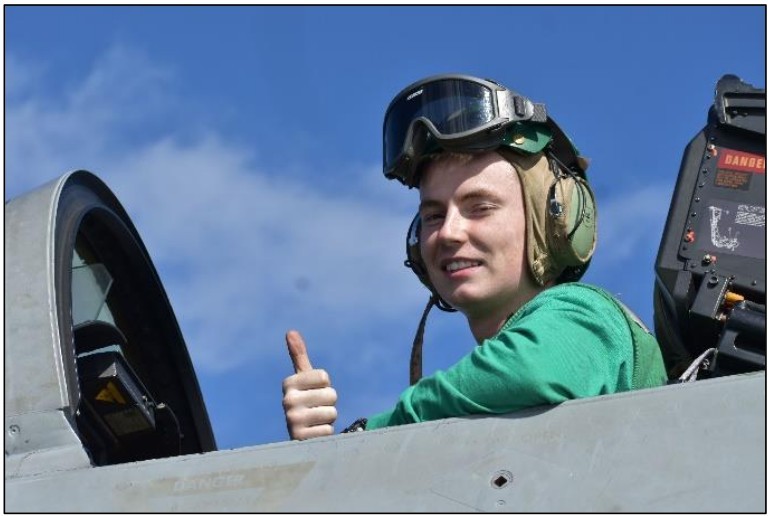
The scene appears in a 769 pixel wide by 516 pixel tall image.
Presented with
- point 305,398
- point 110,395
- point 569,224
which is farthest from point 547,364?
point 110,395

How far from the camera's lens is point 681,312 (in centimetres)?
408

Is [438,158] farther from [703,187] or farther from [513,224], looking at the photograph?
[703,187]

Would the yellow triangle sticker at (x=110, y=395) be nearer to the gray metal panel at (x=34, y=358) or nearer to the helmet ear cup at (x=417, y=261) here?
the gray metal panel at (x=34, y=358)

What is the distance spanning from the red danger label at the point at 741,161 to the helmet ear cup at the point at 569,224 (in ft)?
1.49

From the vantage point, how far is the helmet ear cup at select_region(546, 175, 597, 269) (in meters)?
4.30

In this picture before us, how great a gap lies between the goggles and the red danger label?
540mm

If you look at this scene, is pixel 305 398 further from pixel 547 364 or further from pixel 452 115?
pixel 452 115

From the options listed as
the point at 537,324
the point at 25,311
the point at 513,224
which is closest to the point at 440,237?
the point at 513,224

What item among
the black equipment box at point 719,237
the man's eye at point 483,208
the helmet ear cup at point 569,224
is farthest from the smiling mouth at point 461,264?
the black equipment box at point 719,237

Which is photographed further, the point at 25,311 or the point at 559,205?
the point at 559,205

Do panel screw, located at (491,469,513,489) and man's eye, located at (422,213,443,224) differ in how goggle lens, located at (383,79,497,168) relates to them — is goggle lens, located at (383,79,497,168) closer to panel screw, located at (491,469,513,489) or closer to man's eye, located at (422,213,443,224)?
man's eye, located at (422,213,443,224)

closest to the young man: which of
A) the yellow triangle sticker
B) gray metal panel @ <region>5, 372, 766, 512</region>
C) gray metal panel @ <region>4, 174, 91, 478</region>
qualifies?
gray metal panel @ <region>5, 372, 766, 512</region>

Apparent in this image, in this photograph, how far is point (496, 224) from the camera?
4.19 m

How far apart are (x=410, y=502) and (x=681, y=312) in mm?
1311
